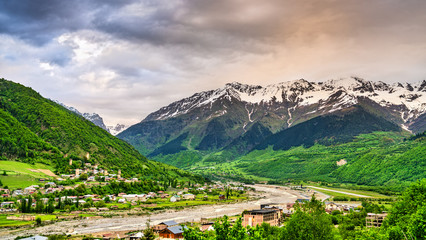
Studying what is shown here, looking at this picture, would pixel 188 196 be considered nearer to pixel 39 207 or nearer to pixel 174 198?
pixel 174 198

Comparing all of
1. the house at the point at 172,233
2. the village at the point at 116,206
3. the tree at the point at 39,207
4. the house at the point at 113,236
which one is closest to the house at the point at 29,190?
the village at the point at 116,206

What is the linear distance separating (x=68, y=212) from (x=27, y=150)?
71625 mm

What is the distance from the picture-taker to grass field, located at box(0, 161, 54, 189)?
130 metres

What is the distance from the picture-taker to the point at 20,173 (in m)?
140

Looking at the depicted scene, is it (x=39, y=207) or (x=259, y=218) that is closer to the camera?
(x=259, y=218)

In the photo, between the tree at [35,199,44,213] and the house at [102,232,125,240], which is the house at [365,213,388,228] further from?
the tree at [35,199,44,213]

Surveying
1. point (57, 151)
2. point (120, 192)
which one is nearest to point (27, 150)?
point (57, 151)

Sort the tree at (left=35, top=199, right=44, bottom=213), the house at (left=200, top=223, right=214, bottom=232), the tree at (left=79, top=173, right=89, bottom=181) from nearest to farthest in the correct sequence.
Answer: the house at (left=200, top=223, right=214, bottom=232)
the tree at (left=35, top=199, right=44, bottom=213)
the tree at (left=79, top=173, right=89, bottom=181)

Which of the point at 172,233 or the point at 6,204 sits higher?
the point at 6,204

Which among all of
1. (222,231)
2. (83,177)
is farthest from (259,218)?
(83,177)

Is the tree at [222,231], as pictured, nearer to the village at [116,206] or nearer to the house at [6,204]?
the village at [116,206]

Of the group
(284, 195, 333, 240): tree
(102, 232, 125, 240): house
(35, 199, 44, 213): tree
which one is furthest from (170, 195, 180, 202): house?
(284, 195, 333, 240): tree

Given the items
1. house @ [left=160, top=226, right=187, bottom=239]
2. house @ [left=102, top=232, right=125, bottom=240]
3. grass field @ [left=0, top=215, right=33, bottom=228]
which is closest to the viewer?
house @ [left=160, top=226, right=187, bottom=239]

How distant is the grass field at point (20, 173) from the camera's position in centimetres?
12950
